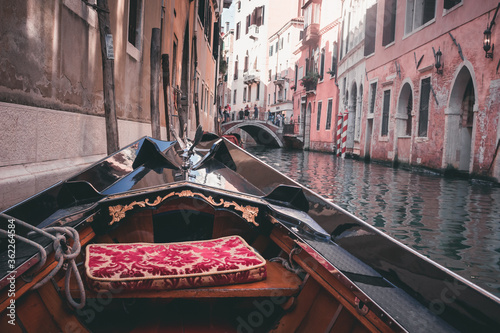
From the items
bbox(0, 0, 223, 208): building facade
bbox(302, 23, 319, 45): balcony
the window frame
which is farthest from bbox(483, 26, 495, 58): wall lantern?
bbox(302, 23, 319, 45): balcony

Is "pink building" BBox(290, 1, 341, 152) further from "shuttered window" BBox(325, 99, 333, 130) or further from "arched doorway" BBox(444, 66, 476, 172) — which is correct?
"arched doorway" BBox(444, 66, 476, 172)

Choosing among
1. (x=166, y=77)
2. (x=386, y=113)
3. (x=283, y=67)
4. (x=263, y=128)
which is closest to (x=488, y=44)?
(x=166, y=77)

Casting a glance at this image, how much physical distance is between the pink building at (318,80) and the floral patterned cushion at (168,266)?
20.0 meters

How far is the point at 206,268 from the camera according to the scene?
153 centimetres

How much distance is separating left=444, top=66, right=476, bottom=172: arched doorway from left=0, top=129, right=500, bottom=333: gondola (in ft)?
30.1

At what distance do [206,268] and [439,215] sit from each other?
13.7ft

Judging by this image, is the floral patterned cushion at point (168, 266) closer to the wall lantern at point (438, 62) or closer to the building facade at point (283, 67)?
the wall lantern at point (438, 62)

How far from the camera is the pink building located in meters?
22.8

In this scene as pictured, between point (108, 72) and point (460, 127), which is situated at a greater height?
point (108, 72)

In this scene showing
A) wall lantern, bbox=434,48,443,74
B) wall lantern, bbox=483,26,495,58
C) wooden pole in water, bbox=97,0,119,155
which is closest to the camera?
wooden pole in water, bbox=97,0,119,155

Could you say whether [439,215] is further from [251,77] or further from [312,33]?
[251,77]

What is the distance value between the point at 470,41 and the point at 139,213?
9.40 m

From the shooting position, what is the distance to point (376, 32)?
16.1 m

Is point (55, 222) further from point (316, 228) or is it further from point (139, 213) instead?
point (316, 228)
